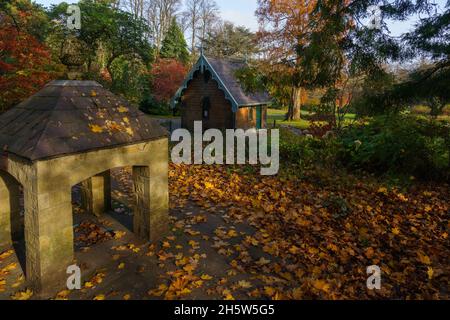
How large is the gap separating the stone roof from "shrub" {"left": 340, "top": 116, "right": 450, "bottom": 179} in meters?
8.36

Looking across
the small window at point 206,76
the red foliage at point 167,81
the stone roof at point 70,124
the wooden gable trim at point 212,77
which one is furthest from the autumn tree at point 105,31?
the stone roof at point 70,124

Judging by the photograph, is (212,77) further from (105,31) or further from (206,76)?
(105,31)

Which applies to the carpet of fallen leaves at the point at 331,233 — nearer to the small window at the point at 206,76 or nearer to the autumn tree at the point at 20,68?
the autumn tree at the point at 20,68

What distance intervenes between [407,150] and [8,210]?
11448mm

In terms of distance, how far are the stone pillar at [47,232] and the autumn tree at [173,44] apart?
40.7 m

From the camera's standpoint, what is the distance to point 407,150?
10.5m

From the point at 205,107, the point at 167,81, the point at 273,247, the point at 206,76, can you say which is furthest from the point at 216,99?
the point at 273,247

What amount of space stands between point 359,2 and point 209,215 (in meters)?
7.15

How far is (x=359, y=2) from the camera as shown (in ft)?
28.4

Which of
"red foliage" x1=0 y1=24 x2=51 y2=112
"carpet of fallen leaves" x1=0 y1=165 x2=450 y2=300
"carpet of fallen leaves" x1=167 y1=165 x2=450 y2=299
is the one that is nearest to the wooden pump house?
"carpet of fallen leaves" x1=167 y1=165 x2=450 y2=299

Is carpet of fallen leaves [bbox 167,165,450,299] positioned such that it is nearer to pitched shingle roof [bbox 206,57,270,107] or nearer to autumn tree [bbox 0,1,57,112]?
autumn tree [bbox 0,1,57,112]

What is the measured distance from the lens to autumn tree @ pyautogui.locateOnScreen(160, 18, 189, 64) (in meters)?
43.0

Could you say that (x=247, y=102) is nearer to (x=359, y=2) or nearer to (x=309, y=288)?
(x=359, y=2)

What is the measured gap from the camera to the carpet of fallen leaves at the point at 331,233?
17.2ft
